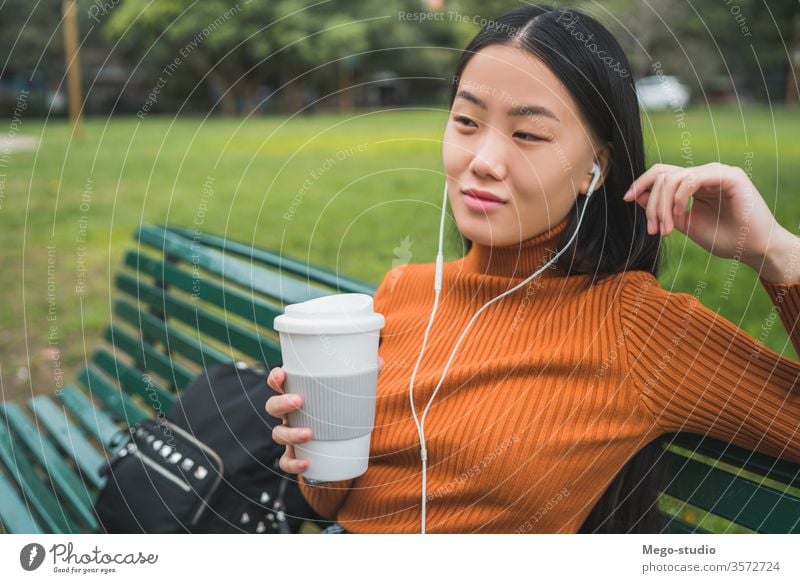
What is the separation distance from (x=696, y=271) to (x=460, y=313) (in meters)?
2.21

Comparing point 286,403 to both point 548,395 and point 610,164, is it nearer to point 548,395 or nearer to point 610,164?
point 548,395

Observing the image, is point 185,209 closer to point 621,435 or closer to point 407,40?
point 407,40

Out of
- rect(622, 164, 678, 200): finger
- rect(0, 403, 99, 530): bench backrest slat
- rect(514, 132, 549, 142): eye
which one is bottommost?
rect(0, 403, 99, 530): bench backrest slat

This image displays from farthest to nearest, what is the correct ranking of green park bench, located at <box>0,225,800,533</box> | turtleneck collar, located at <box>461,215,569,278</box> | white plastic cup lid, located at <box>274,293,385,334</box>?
green park bench, located at <box>0,225,800,533</box> → turtleneck collar, located at <box>461,215,569,278</box> → white plastic cup lid, located at <box>274,293,385,334</box>

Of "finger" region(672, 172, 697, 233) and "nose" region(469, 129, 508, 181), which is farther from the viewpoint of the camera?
"nose" region(469, 129, 508, 181)

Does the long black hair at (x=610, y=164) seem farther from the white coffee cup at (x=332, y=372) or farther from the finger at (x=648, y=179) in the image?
the white coffee cup at (x=332, y=372)

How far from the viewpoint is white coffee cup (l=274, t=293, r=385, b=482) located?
1.00 metres

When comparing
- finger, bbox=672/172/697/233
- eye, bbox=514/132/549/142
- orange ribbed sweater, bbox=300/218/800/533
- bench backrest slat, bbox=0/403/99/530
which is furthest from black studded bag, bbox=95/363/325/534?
finger, bbox=672/172/697/233

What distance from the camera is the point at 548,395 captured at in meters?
1.16

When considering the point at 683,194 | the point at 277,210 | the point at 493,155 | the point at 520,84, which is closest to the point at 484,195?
the point at 493,155

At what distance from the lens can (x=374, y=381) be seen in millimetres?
1068

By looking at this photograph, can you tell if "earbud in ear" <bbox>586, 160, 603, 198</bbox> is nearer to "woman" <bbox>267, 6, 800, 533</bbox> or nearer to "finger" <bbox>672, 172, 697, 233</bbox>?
"woman" <bbox>267, 6, 800, 533</bbox>

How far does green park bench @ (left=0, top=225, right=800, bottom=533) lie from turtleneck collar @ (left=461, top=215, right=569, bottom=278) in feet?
1.15

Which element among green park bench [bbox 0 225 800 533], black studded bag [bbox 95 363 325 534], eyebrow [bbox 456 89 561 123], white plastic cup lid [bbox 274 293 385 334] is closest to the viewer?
white plastic cup lid [bbox 274 293 385 334]
